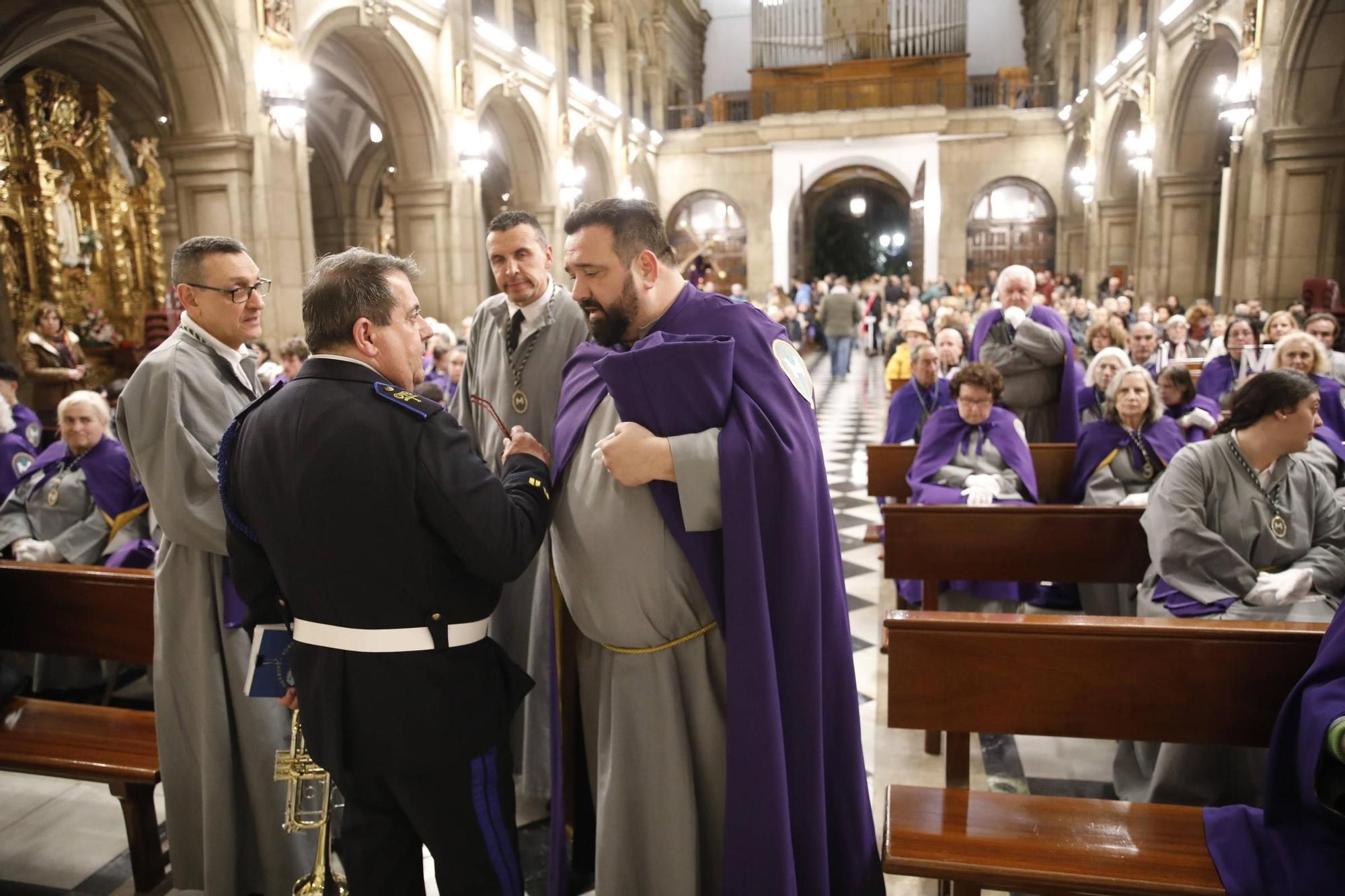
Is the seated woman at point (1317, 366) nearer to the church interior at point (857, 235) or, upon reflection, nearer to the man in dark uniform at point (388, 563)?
the church interior at point (857, 235)

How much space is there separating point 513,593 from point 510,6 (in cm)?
1343

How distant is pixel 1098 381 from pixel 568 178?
12566mm

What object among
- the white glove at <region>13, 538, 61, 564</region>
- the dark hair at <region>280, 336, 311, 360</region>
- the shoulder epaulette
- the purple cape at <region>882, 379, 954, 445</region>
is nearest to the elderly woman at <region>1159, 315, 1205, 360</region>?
the purple cape at <region>882, 379, 954, 445</region>

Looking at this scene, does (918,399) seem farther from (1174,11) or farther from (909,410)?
(1174,11)

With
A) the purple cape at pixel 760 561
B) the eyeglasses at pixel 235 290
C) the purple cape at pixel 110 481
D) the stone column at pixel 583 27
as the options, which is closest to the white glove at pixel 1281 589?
the purple cape at pixel 760 561

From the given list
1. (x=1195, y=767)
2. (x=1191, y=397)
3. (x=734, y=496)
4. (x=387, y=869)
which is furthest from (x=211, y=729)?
(x=1191, y=397)

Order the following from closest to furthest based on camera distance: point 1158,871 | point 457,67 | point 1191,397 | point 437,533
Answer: point 437,533
point 1158,871
point 1191,397
point 457,67

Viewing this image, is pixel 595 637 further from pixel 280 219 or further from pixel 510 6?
pixel 510 6

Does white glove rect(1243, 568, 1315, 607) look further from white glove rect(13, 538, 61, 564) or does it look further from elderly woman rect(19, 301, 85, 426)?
elderly woman rect(19, 301, 85, 426)

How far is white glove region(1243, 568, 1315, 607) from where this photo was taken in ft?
9.74

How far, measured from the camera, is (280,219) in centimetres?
870

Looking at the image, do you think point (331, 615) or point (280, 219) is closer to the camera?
point (331, 615)

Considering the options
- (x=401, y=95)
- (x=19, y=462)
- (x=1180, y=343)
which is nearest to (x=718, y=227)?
(x=401, y=95)

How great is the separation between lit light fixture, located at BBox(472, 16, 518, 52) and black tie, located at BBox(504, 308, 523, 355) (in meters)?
11.4
